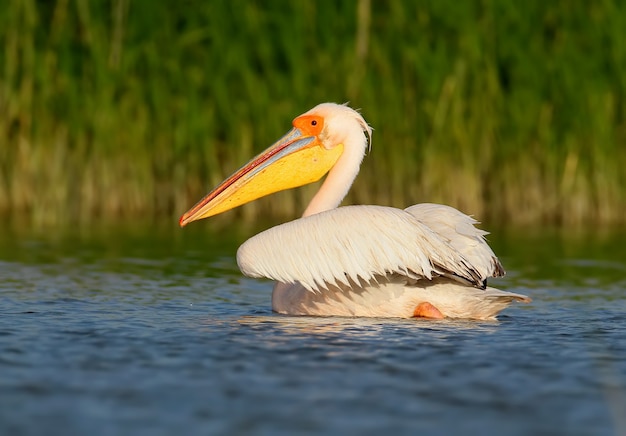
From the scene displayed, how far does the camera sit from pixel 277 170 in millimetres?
7258

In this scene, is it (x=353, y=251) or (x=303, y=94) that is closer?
(x=353, y=251)

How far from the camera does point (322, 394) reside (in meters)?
4.15

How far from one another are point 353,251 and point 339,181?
3.68 ft

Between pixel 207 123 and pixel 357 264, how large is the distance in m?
6.31

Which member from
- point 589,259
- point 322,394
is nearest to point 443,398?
point 322,394

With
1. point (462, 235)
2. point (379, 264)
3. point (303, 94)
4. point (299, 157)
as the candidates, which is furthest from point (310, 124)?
point (303, 94)

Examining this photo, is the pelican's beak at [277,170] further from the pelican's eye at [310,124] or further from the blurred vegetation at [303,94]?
the blurred vegetation at [303,94]

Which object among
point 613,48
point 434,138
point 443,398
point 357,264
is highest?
point 613,48

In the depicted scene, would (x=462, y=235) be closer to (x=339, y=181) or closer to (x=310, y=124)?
(x=339, y=181)

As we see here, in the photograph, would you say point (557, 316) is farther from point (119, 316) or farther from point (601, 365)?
point (119, 316)

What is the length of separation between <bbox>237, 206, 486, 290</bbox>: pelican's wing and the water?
24cm

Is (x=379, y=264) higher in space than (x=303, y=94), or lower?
lower

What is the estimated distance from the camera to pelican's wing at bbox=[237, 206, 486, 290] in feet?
19.5

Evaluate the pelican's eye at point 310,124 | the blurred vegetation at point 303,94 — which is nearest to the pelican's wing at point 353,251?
the pelican's eye at point 310,124
